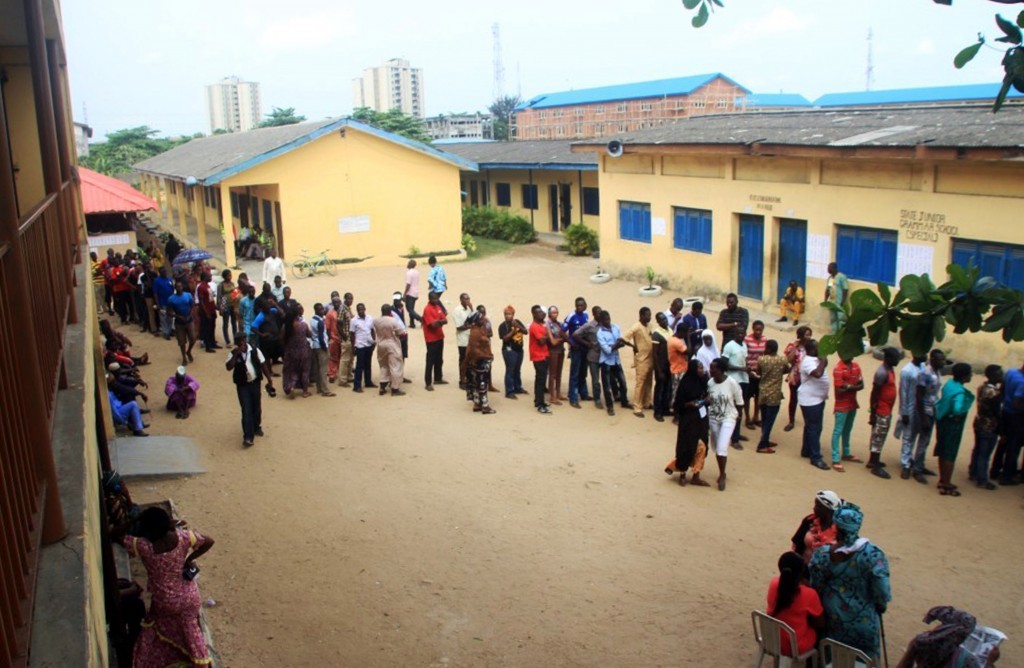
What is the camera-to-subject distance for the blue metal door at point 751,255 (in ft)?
65.5

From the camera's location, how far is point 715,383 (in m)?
9.83

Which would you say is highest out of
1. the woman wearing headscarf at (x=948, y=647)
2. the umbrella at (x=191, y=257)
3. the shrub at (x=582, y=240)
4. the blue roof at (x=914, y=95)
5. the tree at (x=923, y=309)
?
the blue roof at (x=914, y=95)

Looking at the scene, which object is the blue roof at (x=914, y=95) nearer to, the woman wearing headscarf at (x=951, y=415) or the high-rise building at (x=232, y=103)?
the woman wearing headscarf at (x=951, y=415)

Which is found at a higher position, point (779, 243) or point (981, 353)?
point (779, 243)

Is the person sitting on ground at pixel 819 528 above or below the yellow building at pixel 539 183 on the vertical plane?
below

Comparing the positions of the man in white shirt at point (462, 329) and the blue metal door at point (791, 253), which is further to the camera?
the blue metal door at point (791, 253)

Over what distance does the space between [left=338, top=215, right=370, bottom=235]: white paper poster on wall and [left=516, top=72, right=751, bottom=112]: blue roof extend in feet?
75.4

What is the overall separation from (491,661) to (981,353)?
11242 millimetres

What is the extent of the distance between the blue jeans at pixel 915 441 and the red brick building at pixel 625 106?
3269 centimetres

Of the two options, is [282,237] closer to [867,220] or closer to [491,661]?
[867,220]

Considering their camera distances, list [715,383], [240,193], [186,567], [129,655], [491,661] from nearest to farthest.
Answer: [186,567] < [129,655] < [491,661] < [715,383] < [240,193]

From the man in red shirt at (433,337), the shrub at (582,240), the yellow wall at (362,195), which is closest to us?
the man in red shirt at (433,337)

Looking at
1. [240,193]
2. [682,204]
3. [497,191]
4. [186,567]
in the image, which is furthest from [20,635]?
[497,191]

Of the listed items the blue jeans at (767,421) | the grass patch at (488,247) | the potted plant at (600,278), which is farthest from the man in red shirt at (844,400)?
the grass patch at (488,247)
